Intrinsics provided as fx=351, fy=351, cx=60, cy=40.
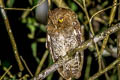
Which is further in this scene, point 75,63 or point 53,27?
point 75,63

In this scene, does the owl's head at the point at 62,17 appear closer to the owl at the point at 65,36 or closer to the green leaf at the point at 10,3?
the owl at the point at 65,36

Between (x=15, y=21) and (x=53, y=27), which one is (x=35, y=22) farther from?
(x=53, y=27)

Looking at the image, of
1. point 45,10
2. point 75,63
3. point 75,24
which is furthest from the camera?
point 45,10

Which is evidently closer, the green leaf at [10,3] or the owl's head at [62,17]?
the owl's head at [62,17]

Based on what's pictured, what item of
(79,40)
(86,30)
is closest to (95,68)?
(86,30)

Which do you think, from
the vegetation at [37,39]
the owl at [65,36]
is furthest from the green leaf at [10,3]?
the owl at [65,36]

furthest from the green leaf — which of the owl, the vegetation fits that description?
the owl

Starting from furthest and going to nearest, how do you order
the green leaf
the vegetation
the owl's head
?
1. the vegetation
2. the green leaf
3. the owl's head

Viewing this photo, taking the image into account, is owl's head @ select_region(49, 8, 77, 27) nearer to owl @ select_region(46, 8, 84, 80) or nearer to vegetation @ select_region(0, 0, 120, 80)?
owl @ select_region(46, 8, 84, 80)
